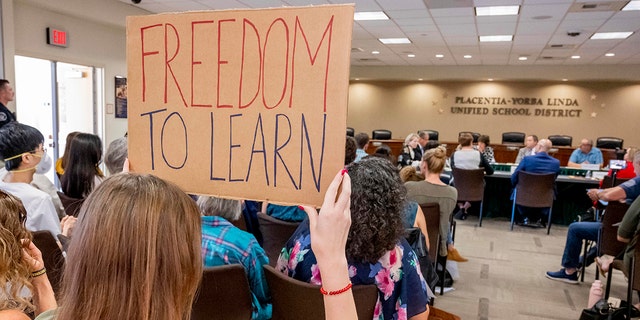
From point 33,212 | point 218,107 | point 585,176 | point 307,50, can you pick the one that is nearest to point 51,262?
point 33,212

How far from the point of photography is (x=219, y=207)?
1819mm

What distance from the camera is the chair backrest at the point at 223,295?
4.62 feet

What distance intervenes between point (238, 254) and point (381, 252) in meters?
0.51

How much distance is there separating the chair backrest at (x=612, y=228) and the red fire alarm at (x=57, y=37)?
6262 mm

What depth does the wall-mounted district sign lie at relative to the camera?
38.5 feet

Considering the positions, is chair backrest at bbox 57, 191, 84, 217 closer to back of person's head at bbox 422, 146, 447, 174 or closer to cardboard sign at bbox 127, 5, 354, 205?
cardboard sign at bbox 127, 5, 354, 205

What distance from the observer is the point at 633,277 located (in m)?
2.51

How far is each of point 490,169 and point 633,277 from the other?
335cm

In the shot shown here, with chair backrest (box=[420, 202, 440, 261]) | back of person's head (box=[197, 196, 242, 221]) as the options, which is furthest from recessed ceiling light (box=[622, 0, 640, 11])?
back of person's head (box=[197, 196, 242, 221])

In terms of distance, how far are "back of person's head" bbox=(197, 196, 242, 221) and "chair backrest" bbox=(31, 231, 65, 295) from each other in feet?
1.86

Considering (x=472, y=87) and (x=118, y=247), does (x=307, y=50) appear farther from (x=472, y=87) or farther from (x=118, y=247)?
(x=472, y=87)

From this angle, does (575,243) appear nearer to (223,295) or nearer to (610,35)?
(223,295)

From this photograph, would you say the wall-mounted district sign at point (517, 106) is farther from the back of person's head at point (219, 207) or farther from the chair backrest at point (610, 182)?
the back of person's head at point (219, 207)

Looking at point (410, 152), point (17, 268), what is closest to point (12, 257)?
point (17, 268)
